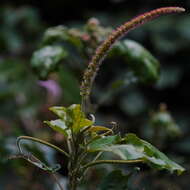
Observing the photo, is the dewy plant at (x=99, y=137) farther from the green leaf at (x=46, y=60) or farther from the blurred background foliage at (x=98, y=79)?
the blurred background foliage at (x=98, y=79)

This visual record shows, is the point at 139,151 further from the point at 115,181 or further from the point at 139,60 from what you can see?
the point at 139,60

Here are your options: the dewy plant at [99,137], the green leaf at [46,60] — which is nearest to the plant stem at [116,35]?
the dewy plant at [99,137]

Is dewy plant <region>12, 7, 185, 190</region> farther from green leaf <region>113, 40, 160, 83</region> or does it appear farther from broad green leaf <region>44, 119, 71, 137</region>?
green leaf <region>113, 40, 160, 83</region>

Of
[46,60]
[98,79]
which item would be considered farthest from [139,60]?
[98,79]

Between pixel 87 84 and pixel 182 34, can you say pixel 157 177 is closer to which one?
pixel 87 84

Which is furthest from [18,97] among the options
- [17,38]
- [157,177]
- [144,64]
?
[144,64]

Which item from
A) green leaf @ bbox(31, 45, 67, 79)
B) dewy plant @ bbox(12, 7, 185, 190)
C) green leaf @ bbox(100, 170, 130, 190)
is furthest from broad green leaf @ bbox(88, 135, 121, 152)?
green leaf @ bbox(31, 45, 67, 79)
